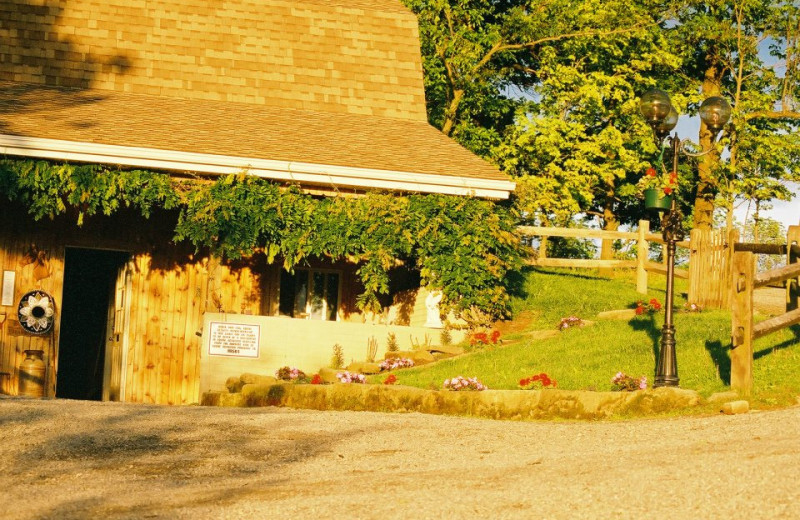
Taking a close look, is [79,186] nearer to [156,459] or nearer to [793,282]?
[156,459]

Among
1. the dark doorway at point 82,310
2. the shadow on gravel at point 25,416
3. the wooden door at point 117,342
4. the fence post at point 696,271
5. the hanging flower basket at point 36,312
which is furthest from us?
the dark doorway at point 82,310

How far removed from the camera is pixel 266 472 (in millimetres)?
10328

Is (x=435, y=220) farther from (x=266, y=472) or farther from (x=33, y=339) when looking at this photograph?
(x=266, y=472)

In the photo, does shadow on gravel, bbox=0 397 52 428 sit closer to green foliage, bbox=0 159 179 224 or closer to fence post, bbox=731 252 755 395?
green foliage, bbox=0 159 179 224

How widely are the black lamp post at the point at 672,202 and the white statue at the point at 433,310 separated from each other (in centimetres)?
493

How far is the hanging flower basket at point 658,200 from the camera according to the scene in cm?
1527

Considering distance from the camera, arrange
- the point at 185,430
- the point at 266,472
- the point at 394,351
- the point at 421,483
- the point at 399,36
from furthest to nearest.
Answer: the point at 399,36 < the point at 394,351 < the point at 185,430 < the point at 266,472 < the point at 421,483

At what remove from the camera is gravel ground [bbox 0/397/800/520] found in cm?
820

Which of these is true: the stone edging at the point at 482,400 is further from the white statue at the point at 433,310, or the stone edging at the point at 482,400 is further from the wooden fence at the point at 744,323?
the white statue at the point at 433,310

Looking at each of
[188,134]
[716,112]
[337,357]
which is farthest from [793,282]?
[188,134]

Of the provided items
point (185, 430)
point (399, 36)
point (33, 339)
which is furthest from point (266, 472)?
point (399, 36)

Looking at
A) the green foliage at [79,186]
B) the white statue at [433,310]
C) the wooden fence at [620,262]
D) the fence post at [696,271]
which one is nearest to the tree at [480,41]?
the wooden fence at [620,262]

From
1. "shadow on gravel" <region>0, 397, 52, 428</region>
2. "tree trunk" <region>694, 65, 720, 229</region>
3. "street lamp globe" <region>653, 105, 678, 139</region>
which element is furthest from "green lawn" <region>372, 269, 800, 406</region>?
"tree trunk" <region>694, 65, 720, 229</region>

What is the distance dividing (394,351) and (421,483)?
32.7ft
